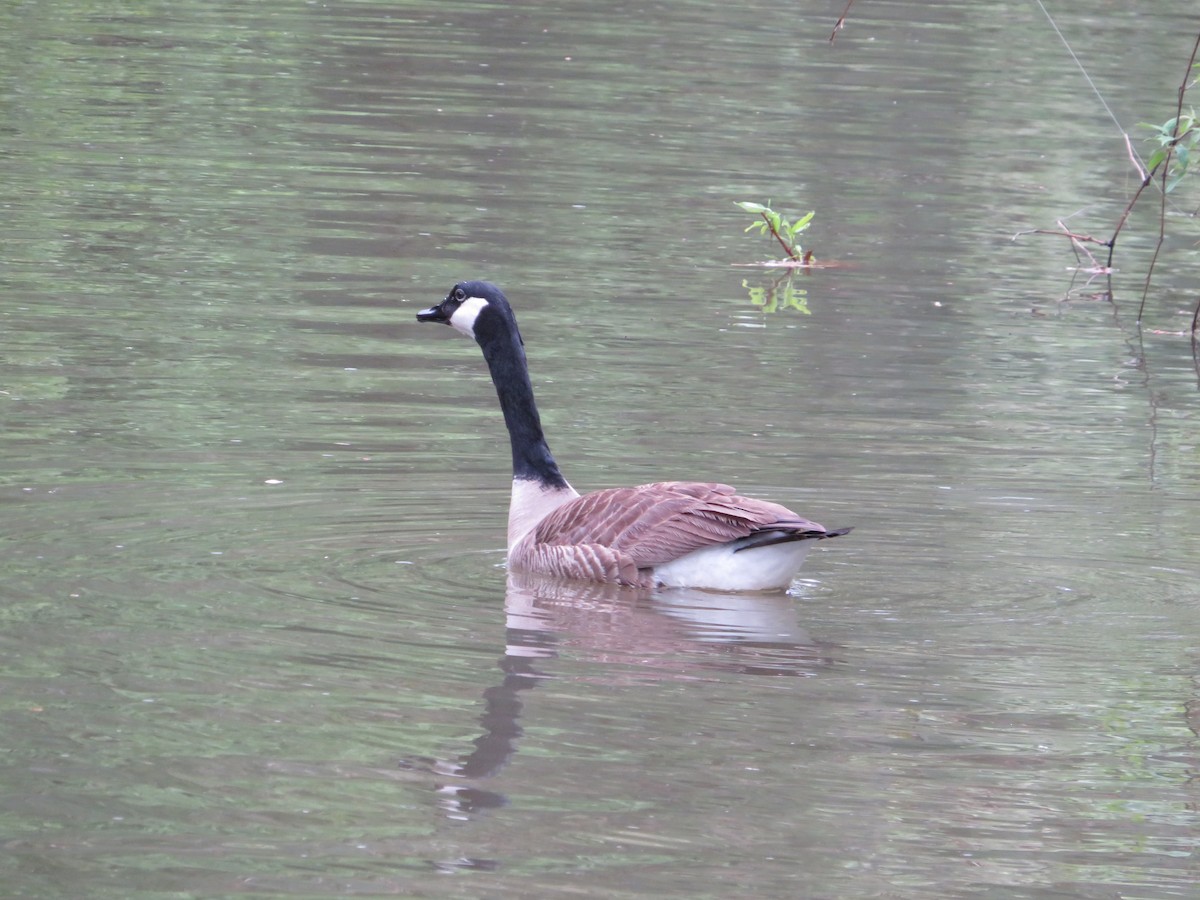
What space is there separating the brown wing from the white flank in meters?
0.09

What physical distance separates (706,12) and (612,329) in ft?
65.3

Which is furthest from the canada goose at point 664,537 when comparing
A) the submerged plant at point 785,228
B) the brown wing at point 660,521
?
the submerged plant at point 785,228

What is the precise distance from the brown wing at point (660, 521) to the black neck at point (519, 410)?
598mm

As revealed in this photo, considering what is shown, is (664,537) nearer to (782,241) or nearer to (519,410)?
(519,410)

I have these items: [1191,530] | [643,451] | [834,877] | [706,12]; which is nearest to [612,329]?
[643,451]

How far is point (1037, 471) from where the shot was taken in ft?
38.0

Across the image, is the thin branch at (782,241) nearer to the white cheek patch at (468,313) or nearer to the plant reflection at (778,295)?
the plant reflection at (778,295)

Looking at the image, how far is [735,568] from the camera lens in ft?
31.0

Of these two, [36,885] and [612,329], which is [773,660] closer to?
[36,885]

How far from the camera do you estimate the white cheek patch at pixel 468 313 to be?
10695 millimetres

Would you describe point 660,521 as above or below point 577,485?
above

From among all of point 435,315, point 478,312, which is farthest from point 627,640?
point 435,315

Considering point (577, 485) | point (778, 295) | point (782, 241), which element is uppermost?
point (577, 485)

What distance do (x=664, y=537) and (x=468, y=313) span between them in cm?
197
